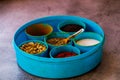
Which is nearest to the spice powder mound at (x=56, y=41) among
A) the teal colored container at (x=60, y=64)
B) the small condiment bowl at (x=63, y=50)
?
the small condiment bowl at (x=63, y=50)

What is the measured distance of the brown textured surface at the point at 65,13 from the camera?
165 centimetres

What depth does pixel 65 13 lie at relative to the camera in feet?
7.43

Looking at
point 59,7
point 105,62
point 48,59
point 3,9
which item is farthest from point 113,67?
point 3,9

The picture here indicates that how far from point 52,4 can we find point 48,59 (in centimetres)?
99

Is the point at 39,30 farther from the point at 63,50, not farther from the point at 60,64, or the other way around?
the point at 60,64

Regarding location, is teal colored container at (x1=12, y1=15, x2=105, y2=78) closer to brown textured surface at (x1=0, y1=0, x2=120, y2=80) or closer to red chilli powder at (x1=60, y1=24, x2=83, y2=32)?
brown textured surface at (x1=0, y1=0, x2=120, y2=80)

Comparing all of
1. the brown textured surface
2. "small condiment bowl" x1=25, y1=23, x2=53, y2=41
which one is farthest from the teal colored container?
"small condiment bowl" x1=25, y1=23, x2=53, y2=41

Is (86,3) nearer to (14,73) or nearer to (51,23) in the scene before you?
(51,23)

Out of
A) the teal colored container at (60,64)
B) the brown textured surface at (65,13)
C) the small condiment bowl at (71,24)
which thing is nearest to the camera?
the teal colored container at (60,64)

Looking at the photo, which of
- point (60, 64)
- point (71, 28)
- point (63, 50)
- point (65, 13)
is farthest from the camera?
point (65, 13)

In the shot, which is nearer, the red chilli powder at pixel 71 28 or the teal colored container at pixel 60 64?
the teal colored container at pixel 60 64

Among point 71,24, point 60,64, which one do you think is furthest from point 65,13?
point 60,64

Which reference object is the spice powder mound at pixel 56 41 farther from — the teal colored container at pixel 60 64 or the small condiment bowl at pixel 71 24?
the teal colored container at pixel 60 64

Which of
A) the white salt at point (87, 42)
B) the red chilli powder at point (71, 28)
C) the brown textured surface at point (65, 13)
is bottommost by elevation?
the brown textured surface at point (65, 13)
